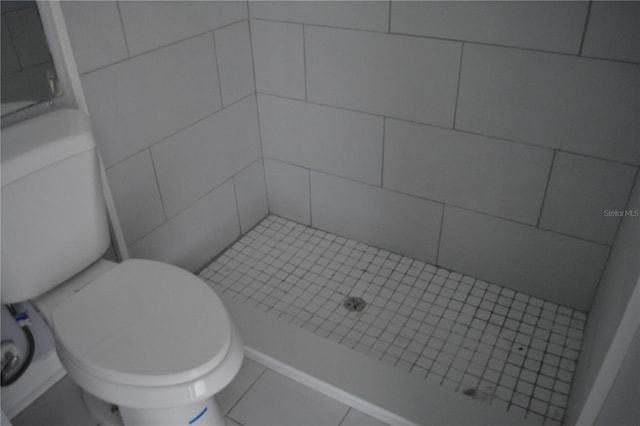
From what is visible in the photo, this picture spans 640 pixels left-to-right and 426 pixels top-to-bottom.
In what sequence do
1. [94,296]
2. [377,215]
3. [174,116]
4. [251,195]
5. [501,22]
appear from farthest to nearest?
[251,195] → [377,215] → [174,116] → [501,22] → [94,296]

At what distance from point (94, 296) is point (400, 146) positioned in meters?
1.15

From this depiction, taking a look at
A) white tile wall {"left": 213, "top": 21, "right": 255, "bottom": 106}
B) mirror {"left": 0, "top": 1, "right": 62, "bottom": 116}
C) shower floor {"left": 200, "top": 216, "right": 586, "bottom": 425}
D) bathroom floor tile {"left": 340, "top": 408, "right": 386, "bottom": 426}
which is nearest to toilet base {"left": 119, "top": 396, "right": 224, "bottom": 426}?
bathroom floor tile {"left": 340, "top": 408, "right": 386, "bottom": 426}

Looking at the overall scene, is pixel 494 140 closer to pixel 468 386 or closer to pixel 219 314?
pixel 468 386

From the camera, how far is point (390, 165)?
206 centimetres

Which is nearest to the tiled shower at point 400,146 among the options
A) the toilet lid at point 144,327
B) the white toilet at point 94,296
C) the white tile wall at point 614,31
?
the white tile wall at point 614,31

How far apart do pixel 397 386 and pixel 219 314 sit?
653mm

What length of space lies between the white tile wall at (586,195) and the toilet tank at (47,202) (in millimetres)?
1402

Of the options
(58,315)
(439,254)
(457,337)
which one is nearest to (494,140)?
(439,254)

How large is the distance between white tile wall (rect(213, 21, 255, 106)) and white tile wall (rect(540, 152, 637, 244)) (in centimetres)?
118

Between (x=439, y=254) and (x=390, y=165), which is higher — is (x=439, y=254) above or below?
below

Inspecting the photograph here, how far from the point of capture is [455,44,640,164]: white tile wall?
1552 millimetres

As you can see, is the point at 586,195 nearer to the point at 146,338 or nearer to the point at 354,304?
the point at 354,304

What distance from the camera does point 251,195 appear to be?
240cm

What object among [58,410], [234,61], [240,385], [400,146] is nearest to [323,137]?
[400,146]
